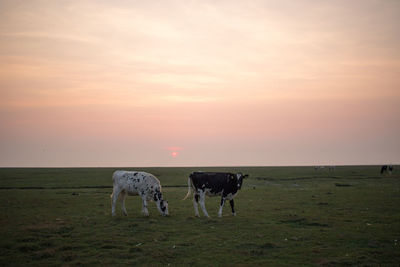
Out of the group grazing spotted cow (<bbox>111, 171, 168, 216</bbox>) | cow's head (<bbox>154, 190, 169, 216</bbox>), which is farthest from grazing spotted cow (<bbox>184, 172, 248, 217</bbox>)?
grazing spotted cow (<bbox>111, 171, 168, 216</bbox>)

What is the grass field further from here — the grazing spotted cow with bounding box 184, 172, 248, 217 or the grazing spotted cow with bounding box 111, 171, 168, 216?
the grazing spotted cow with bounding box 184, 172, 248, 217

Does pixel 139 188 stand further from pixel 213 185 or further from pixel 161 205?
pixel 213 185

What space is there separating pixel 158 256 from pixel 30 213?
13.9 m

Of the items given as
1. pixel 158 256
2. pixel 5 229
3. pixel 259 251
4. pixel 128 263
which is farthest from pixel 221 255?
pixel 5 229

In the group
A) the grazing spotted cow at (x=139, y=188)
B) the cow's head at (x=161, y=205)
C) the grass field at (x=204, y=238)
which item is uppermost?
the grazing spotted cow at (x=139, y=188)

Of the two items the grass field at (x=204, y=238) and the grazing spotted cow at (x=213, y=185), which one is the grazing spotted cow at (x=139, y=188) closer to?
the grass field at (x=204, y=238)

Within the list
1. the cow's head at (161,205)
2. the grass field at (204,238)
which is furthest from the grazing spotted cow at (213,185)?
the cow's head at (161,205)

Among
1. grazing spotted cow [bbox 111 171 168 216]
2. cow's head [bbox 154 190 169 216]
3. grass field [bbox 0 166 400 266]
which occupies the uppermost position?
grazing spotted cow [bbox 111 171 168 216]

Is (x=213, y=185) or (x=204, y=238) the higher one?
(x=213, y=185)

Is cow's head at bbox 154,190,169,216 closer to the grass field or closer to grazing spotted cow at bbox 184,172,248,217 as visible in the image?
the grass field

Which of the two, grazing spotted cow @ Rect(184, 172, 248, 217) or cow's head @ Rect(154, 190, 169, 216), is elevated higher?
grazing spotted cow @ Rect(184, 172, 248, 217)

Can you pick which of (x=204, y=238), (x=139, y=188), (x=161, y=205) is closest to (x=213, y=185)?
(x=161, y=205)

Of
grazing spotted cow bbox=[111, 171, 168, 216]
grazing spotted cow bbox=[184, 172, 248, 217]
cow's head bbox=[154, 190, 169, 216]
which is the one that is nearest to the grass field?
cow's head bbox=[154, 190, 169, 216]

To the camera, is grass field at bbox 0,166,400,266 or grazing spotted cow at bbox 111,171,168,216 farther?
grazing spotted cow at bbox 111,171,168,216
